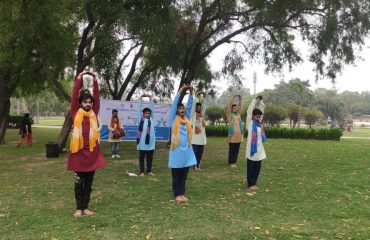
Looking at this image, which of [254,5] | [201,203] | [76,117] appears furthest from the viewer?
[254,5]

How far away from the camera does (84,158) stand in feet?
18.7

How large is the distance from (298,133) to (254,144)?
17.2 m

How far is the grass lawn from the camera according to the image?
5121 millimetres

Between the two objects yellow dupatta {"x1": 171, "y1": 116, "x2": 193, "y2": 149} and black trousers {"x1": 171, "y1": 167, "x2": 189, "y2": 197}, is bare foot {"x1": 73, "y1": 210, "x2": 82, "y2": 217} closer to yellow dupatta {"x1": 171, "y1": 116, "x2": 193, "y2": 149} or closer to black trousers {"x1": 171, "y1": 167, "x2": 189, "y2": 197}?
black trousers {"x1": 171, "y1": 167, "x2": 189, "y2": 197}

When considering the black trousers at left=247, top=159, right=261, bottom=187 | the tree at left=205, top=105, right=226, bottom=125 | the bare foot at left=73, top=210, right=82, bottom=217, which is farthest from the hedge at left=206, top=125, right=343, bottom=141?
the bare foot at left=73, top=210, right=82, bottom=217

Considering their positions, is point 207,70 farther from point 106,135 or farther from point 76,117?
point 76,117

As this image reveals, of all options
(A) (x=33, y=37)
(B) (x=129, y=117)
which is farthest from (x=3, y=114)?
(A) (x=33, y=37)

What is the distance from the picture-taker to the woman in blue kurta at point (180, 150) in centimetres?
671

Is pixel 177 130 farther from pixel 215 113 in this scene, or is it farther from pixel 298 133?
pixel 215 113

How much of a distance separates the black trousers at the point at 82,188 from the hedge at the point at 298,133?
19.0 meters

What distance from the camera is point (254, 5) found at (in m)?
13.3

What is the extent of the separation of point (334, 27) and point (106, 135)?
8.84 m

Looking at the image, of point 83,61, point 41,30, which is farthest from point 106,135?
point 41,30

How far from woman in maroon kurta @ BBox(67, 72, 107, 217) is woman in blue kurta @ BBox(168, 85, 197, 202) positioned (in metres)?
1.35
